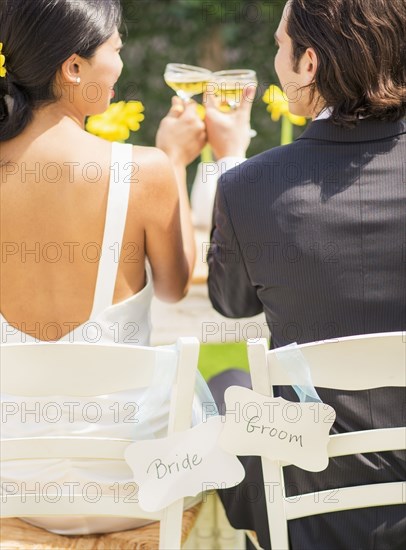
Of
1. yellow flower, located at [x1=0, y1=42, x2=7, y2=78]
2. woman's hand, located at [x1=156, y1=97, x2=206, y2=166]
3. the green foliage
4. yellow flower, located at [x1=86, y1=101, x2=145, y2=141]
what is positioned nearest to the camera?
yellow flower, located at [x1=0, y1=42, x2=7, y2=78]

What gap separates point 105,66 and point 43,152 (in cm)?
25

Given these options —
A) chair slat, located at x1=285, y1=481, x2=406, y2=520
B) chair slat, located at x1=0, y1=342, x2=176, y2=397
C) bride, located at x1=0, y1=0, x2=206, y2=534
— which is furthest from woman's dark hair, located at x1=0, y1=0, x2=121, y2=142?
chair slat, located at x1=285, y1=481, x2=406, y2=520

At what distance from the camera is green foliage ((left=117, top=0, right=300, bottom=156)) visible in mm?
5797

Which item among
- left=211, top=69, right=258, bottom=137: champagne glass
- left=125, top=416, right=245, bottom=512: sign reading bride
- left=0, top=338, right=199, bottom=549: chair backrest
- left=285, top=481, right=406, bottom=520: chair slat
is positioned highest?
left=211, top=69, right=258, bottom=137: champagne glass

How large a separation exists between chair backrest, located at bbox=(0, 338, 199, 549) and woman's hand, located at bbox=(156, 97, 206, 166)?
0.78 m

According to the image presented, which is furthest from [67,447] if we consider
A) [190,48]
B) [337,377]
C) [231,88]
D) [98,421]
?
[190,48]

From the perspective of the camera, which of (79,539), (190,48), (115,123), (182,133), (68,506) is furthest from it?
(190,48)

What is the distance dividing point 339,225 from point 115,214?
45cm

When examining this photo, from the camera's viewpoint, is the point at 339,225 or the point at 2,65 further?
the point at 2,65

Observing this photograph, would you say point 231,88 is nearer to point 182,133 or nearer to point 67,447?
point 182,133

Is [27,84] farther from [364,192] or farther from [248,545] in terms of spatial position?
[248,545]

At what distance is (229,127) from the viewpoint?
78.9 inches

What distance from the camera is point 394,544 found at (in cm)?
149

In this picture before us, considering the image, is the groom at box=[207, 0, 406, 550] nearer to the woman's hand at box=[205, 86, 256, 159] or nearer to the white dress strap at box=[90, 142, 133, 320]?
the white dress strap at box=[90, 142, 133, 320]
